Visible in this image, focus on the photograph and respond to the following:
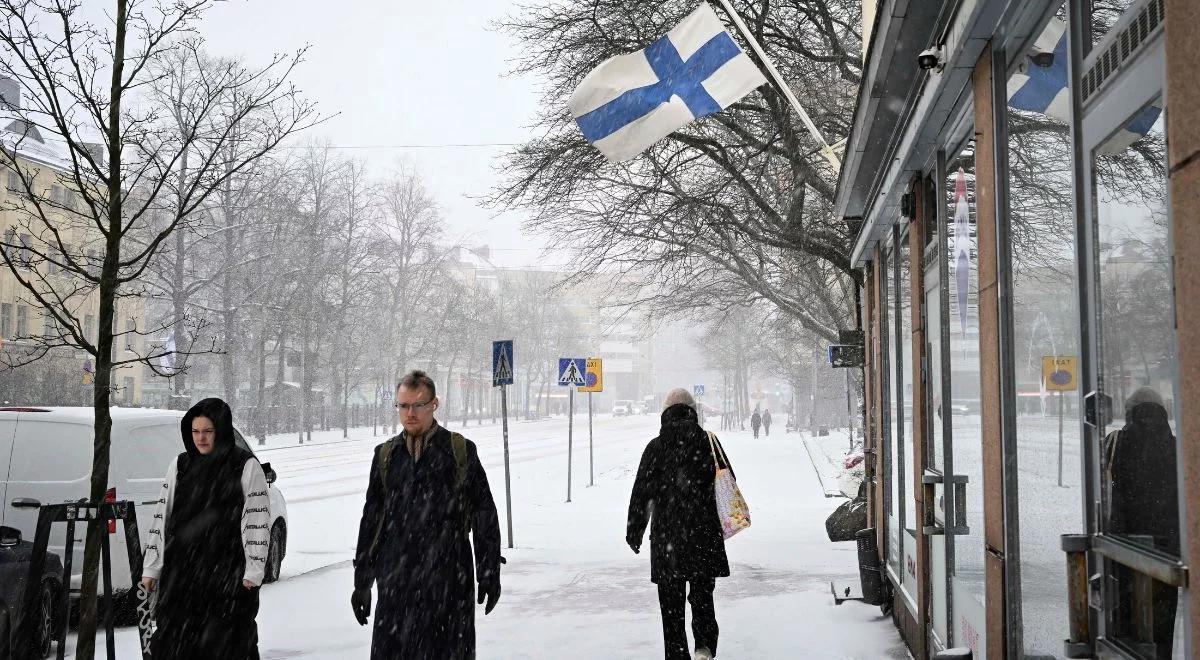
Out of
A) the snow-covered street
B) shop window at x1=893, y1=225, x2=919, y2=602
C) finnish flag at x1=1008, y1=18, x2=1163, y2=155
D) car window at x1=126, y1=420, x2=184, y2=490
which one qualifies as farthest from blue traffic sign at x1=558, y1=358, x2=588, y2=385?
finnish flag at x1=1008, y1=18, x2=1163, y2=155

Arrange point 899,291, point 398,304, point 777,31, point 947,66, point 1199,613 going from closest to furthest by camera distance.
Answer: point 1199,613 < point 947,66 < point 899,291 < point 777,31 < point 398,304

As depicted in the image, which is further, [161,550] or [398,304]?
[398,304]

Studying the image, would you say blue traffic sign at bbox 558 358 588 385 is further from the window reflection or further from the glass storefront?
the window reflection

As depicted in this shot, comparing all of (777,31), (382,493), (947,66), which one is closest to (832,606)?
(382,493)

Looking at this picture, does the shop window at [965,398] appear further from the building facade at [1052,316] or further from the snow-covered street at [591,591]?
the snow-covered street at [591,591]

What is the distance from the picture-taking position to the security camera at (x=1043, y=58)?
340 centimetres

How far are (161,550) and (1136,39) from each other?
497 cm

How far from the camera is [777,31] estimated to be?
16703 millimetres

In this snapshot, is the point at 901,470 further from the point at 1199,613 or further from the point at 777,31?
the point at 777,31

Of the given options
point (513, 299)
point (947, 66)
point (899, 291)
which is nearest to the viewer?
point (947, 66)

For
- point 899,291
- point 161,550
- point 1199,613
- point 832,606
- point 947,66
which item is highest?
point 947,66

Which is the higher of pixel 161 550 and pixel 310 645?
pixel 161 550

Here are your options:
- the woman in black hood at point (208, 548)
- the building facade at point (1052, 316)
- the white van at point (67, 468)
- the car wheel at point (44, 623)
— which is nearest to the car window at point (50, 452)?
the white van at point (67, 468)

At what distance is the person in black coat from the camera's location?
7.27 metres
